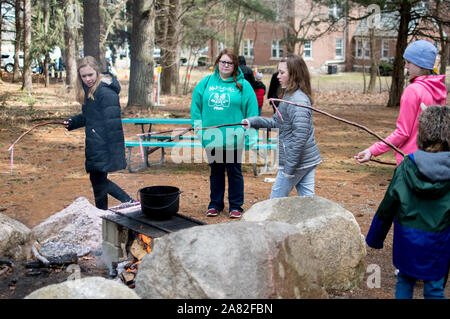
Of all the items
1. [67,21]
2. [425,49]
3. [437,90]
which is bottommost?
[437,90]

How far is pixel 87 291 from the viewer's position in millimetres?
3027

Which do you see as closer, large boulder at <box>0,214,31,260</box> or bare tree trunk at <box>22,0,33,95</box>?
large boulder at <box>0,214,31,260</box>

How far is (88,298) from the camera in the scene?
3.00m

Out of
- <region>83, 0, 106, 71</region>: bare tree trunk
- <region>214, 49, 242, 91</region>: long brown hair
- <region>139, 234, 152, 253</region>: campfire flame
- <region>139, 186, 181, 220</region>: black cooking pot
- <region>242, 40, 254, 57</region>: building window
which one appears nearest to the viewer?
<region>139, 234, 152, 253</region>: campfire flame

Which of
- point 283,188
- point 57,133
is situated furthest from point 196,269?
point 57,133

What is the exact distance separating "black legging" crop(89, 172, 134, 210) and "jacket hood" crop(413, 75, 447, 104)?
3.39 metres

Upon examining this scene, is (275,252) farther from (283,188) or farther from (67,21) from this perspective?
(67,21)

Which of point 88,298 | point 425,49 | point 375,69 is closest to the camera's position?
point 88,298

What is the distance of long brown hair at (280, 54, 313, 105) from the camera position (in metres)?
4.88

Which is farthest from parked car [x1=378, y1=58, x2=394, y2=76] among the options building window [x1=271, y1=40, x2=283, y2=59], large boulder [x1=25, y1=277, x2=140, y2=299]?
large boulder [x1=25, y1=277, x2=140, y2=299]

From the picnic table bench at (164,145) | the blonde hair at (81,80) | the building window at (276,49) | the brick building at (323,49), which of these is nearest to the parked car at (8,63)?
the brick building at (323,49)

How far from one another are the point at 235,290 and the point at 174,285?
1.30 ft

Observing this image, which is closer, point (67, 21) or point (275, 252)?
point (275, 252)

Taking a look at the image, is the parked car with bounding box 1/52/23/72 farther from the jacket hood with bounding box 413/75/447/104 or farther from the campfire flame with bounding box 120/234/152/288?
the jacket hood with bounding box 413/75/447/104
